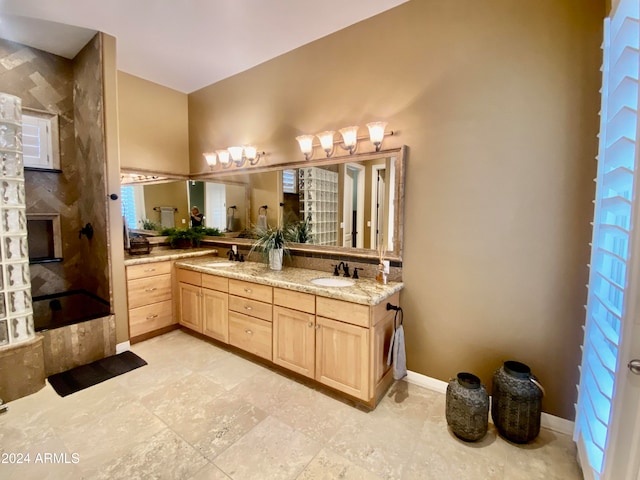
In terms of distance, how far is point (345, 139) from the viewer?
2551 mm

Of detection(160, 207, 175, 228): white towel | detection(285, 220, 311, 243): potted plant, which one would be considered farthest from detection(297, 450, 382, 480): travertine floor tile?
detection(160, 207, 175, 228): white towel

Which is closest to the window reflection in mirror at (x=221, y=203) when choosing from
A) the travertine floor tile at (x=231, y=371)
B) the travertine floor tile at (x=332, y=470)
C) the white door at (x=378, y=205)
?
the travertine floor tile at (x=231, y=371)

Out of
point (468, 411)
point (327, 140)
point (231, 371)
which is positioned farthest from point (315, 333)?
point (327, 140)

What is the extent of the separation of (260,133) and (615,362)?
→ 3.34m

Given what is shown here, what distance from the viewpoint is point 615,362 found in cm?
122

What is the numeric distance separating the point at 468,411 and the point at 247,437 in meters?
1.41

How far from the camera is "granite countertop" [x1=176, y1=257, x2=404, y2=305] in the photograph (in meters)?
2.07

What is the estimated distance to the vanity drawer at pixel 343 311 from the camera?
202cm

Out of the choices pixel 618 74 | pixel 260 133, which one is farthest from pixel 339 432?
pixel 260 133

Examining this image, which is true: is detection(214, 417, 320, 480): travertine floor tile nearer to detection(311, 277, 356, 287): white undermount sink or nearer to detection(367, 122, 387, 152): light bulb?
detection(311, 277, 356, 287): white undermount sink

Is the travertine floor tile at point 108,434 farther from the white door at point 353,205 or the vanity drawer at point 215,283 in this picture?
the white door at point 353,205

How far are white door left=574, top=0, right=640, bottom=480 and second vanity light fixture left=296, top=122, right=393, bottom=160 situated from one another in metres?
1.34

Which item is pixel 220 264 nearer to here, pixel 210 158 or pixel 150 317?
pixel 150 317

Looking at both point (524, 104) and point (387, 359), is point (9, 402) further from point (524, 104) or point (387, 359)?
point (524, 104)
